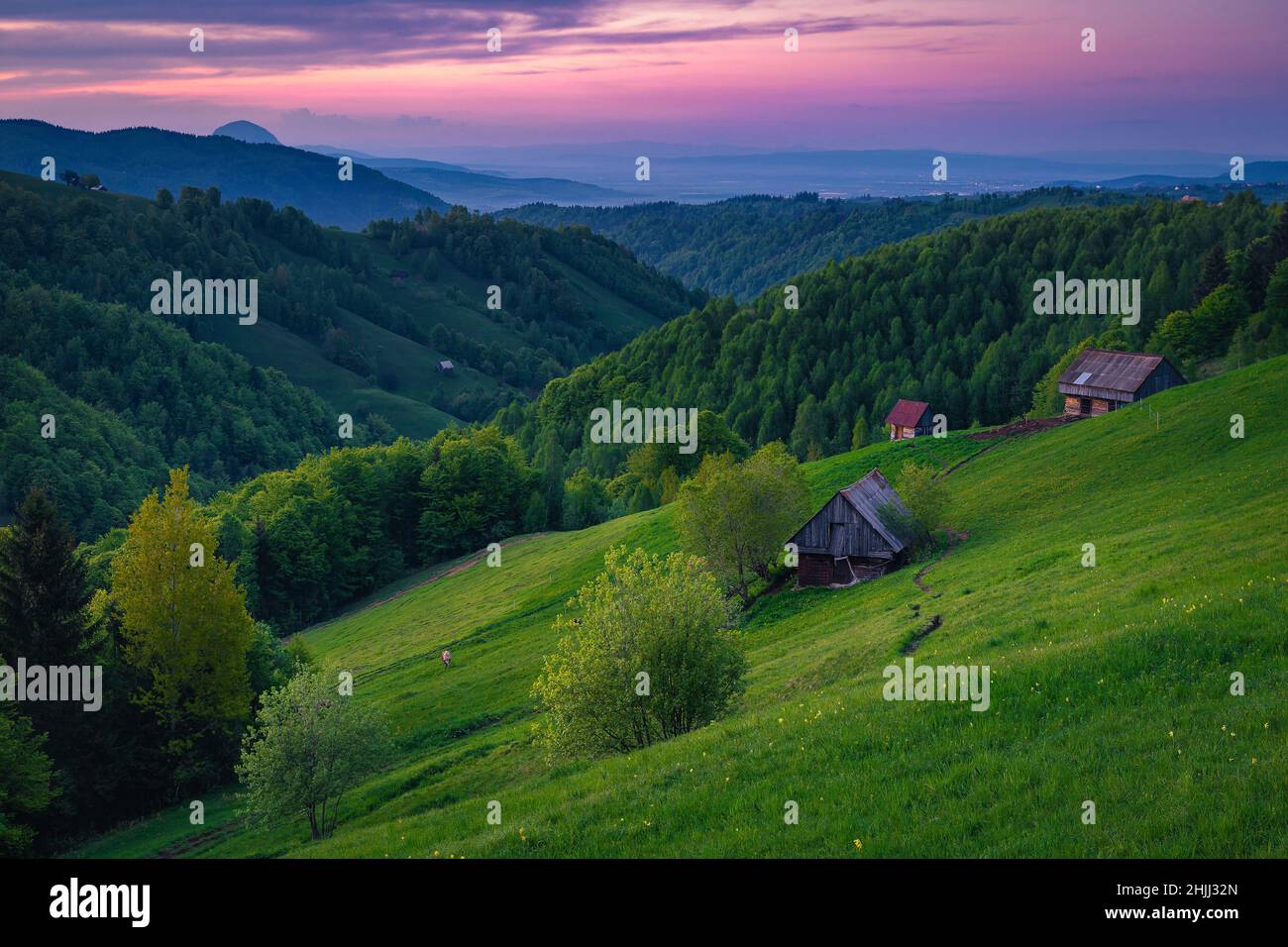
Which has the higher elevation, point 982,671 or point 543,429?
point 543,429

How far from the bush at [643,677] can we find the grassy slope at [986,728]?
1.77m

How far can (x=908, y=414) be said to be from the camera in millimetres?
97438

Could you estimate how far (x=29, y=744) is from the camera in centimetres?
3591

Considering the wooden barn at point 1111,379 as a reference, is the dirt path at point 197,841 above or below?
below

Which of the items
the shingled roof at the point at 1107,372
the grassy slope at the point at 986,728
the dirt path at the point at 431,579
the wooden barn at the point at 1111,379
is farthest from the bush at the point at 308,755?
the shingled roof at the point at 1107,372

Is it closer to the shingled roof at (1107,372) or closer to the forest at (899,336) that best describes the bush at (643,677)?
the shingled roof at (1107,372)

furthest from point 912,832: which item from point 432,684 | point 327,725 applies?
point 432,684

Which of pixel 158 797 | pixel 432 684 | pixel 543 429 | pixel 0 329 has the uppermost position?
pixel 0 329

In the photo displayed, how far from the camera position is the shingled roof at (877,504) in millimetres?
50781

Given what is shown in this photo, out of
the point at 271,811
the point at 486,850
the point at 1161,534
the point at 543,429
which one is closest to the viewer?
the point at 486,850

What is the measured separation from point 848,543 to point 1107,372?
36.3 metres

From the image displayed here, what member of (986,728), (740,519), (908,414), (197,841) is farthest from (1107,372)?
(197,841)
